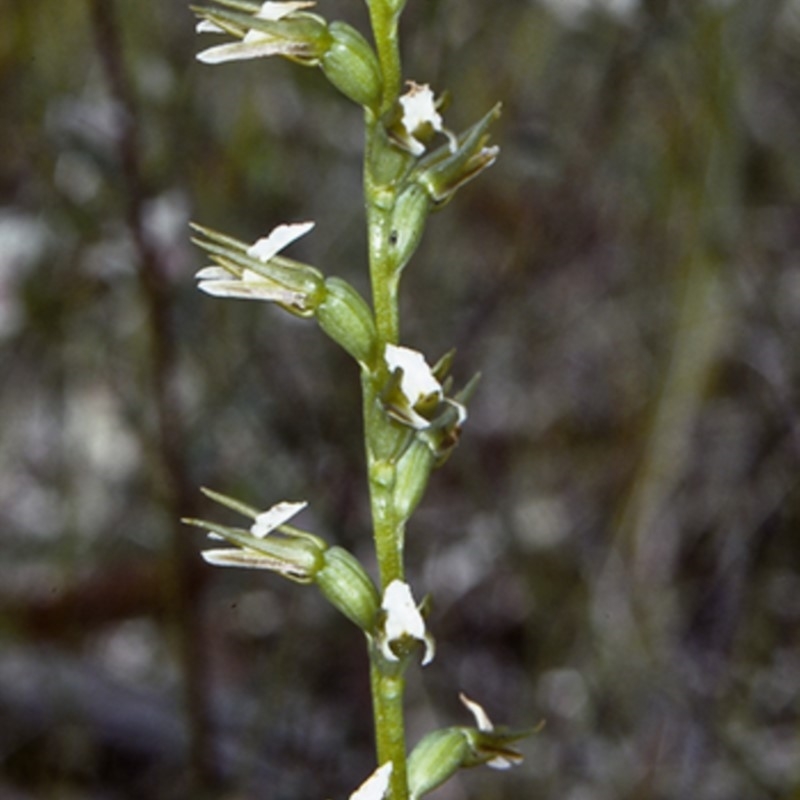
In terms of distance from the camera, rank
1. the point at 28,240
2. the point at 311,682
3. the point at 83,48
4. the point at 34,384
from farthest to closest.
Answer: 1. the point at 83,48
2. the point at 34,384
3. the point at 311,682
4. the point at 28,240

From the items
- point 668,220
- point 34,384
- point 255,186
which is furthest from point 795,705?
point 34,384

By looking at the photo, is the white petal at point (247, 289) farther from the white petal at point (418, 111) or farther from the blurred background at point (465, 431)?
the blurred background at point (465, 431)

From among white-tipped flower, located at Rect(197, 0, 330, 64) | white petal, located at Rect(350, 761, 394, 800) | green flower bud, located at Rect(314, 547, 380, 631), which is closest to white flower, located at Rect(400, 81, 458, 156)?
white-tipped flower, located at Rect(197, 0, 330, 64)

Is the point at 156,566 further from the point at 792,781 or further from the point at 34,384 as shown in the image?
the point at 792,781

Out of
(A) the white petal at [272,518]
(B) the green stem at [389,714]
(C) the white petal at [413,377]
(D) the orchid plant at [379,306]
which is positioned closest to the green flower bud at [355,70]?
(D) the orchid plant at [379,306]

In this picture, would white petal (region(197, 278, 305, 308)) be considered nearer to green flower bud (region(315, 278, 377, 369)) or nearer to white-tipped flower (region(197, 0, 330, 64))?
green flower bud (region(315, 278, 377, 369))

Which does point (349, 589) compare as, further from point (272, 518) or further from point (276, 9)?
point (276, 9)
